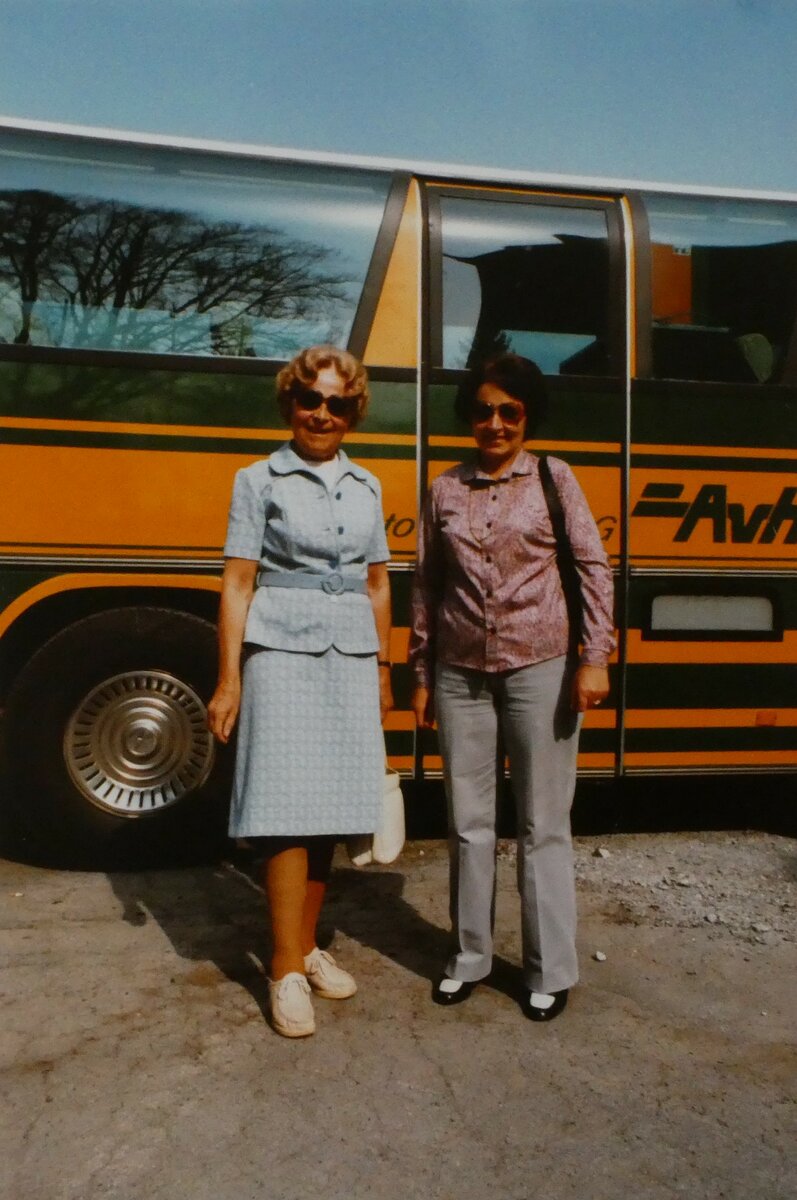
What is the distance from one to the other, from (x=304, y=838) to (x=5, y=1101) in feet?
3.12

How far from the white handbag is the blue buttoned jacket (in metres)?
0.44

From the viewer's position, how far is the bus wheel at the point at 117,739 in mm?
4238

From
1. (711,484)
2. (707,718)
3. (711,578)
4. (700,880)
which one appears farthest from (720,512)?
(700,880)

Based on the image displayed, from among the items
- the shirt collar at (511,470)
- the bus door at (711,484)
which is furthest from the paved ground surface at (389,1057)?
the shirt collar at (511,470)

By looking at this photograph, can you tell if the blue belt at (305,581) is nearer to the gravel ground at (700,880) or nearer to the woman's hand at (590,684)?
the woman's hand at (590,684)

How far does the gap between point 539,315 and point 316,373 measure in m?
1.72

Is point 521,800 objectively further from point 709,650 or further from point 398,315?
point 398,315

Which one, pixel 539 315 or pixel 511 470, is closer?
pixel 511 470

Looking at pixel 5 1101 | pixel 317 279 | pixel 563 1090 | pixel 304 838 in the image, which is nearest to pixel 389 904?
pixel 304 838

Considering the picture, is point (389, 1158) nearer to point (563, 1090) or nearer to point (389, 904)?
point (563, 1090)

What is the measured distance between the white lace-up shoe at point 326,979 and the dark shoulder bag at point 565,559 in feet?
3.80

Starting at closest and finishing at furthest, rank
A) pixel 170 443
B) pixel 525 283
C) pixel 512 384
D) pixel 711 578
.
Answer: pixel 512 384
pixel 170 443
pixel 525 283
pixel 711 578

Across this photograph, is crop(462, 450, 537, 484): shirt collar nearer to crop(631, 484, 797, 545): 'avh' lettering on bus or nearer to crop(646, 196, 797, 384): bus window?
crop(631, 484, 797, 545): 'avh' lettering on bus

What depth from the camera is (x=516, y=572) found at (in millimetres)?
2986
